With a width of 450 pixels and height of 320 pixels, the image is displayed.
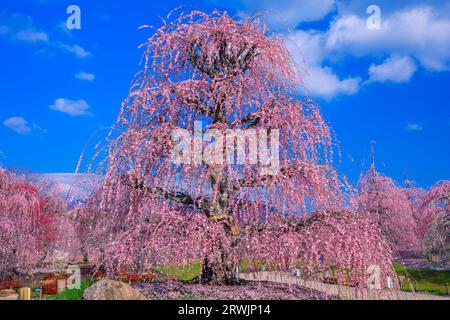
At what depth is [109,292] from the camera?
7801mm

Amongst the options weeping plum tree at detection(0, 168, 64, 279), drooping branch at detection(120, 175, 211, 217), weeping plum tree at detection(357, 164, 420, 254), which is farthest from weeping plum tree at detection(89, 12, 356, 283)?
weeping plum tree at detection(357, 164, 420, 254)

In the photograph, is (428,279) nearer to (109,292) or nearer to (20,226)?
(20,226)

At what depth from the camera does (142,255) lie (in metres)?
8.90

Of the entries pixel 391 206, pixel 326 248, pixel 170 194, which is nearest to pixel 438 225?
pixel 391 206

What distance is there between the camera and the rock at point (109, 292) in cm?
777

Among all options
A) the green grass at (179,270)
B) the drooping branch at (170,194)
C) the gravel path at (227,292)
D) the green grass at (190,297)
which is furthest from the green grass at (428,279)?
the green grass at (190,297)

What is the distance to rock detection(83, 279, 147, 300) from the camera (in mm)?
7766

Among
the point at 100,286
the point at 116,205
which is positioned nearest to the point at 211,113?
the point at 116,205

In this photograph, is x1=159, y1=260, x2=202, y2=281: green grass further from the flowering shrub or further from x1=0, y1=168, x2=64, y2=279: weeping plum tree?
x1=0, y1=168, x2=64, y2=279: weeping plum tree

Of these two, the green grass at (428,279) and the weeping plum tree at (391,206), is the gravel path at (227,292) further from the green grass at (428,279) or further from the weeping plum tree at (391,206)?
the weeping plum tree at (391,206)

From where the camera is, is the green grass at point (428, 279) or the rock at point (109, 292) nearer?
the rock at point (109, 292)

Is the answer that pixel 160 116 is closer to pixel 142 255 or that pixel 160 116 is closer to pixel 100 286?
pixel 142 255

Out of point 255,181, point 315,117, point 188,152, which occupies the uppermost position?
point 315,117

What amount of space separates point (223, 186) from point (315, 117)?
8.22 ft
